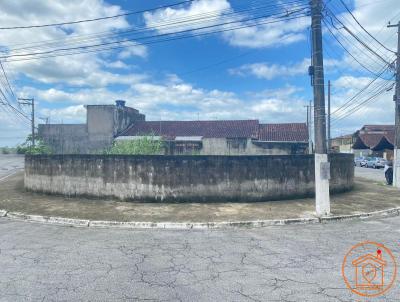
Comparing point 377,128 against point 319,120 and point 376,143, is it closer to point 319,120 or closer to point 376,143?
point 376,143

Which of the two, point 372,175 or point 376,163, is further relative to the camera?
point 376,163

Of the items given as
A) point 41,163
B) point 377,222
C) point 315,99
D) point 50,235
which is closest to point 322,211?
point 377,222

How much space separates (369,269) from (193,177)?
6578mm

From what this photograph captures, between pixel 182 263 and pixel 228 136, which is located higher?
pixel 228 136

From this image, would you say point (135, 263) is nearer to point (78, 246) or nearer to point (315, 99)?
point (78, 246)

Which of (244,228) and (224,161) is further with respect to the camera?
(224,161)

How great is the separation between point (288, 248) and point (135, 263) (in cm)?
310

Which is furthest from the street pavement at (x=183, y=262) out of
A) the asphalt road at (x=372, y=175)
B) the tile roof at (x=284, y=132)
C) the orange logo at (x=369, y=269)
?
the tile roof at (x=284, y=132)

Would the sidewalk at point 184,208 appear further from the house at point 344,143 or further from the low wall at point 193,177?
the house at point 344,143

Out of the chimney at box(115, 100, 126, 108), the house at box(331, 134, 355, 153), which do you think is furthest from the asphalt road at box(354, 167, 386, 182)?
the house at box(331, 134, 355, 153)

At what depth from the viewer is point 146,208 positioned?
30.9ft

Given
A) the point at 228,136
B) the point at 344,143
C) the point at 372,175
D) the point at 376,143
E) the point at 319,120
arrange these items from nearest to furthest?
the point at 319,120 < the point at 372,175 < the point at 228,136 < the point at 376,143 < the point at 344,143

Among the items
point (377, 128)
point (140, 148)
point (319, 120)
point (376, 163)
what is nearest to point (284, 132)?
point (376, 163)

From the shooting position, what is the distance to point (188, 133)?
31.8 metres
